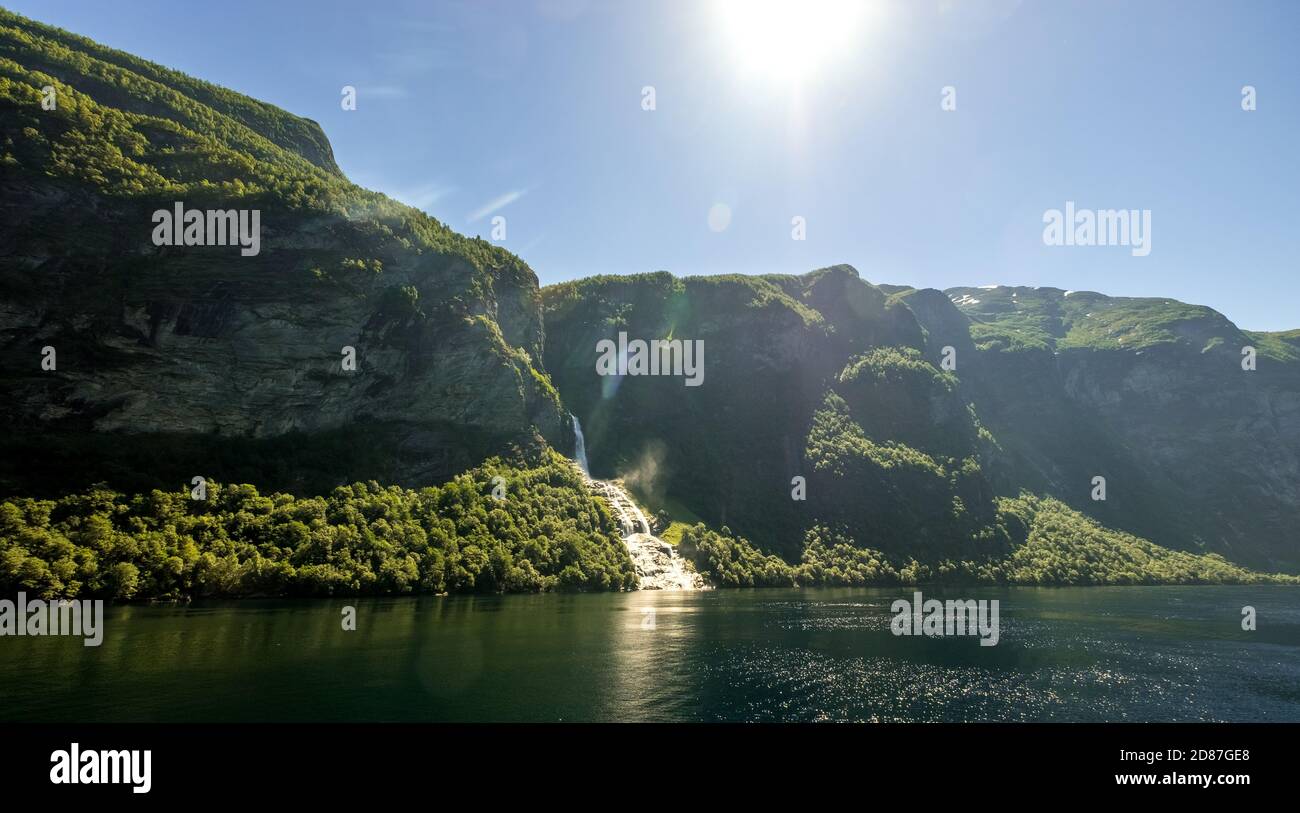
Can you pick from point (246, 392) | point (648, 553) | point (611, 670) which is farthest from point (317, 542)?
point (648, 553)

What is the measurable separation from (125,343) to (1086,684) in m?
151

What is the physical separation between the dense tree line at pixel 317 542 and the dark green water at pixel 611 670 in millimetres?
11502

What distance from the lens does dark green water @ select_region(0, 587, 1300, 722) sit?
116 ft

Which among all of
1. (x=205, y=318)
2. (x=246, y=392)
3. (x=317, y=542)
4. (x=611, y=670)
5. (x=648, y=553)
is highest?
(x=205, y=318)

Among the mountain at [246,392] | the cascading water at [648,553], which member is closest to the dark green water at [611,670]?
the mountain at [246,392]

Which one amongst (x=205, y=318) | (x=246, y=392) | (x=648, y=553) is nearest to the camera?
(x=205, y=318)

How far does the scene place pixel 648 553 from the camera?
155 metres

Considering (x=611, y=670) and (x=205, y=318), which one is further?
(x=205, y=318)

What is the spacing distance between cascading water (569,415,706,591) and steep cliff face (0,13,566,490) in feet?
107

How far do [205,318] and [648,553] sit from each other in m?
109

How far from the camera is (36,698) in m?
33.3

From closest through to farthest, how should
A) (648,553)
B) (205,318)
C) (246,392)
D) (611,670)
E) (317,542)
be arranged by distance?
(611,670)
(317,542)
(205,318)
(246,392)
(648,553)

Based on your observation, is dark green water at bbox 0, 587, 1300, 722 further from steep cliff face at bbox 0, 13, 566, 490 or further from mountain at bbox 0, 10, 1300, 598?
steep cliff face at bbox 0, 13, 566, 490

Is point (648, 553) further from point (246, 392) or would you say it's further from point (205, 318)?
point (205, 318)
